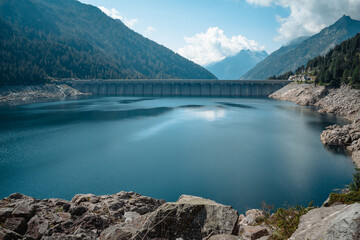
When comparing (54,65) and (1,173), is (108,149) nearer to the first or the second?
(1,173)

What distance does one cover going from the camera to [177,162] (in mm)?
26641

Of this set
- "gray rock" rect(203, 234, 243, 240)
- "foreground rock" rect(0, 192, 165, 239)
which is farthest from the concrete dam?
"gray rock" rect(203, 234, 243, 240)

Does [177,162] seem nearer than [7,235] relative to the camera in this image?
No

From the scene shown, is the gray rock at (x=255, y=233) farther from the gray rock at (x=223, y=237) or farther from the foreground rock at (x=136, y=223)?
the gray rock at (x=223, y=237)

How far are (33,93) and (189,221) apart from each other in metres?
124

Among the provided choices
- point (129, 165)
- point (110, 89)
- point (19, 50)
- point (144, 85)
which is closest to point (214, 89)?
point (144, 85)

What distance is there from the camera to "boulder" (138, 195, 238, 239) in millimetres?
6453

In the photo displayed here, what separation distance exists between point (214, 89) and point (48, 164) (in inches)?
4624

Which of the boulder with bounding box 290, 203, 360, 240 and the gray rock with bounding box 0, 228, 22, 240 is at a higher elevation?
the boulder with bounding box 290, 203, 360, 240

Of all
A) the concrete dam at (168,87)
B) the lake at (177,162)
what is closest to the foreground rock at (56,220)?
the lake at (177,162)

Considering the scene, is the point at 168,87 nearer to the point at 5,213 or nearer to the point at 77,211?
the point at 77,211

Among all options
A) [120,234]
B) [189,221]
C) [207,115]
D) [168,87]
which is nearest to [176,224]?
[189,221]

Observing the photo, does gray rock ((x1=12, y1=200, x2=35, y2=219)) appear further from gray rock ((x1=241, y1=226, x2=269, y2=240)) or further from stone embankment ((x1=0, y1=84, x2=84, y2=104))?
stone embankment ((x1=0, y1=84, x2=84, y2=104))

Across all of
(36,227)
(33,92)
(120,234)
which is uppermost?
(33,92)
